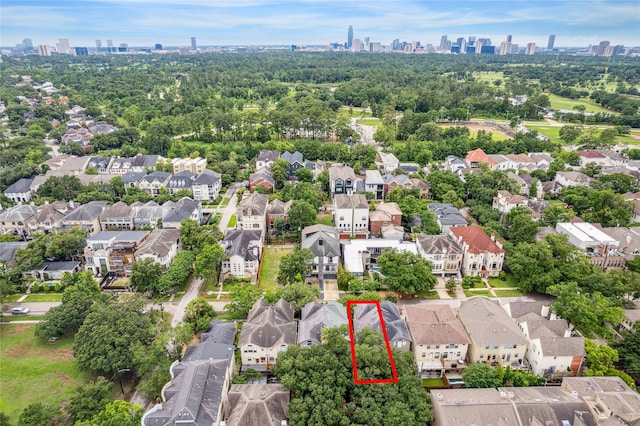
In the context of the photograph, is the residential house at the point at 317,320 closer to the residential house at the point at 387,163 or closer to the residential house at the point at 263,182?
the residential house at the point at 263,182

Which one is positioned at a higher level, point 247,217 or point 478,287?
point 247,217

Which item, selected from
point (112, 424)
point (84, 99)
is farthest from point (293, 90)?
point (112, 424)

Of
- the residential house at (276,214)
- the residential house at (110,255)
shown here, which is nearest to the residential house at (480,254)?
the residential house at (276,214)

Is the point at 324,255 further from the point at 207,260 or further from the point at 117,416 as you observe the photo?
the point at 117,416

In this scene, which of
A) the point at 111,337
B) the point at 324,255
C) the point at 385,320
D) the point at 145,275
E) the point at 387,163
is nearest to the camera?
the point at 111,337

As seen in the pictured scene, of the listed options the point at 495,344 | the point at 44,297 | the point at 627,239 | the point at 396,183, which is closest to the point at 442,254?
the point at 495,344

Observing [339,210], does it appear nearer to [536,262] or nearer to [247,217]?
[247,217]
